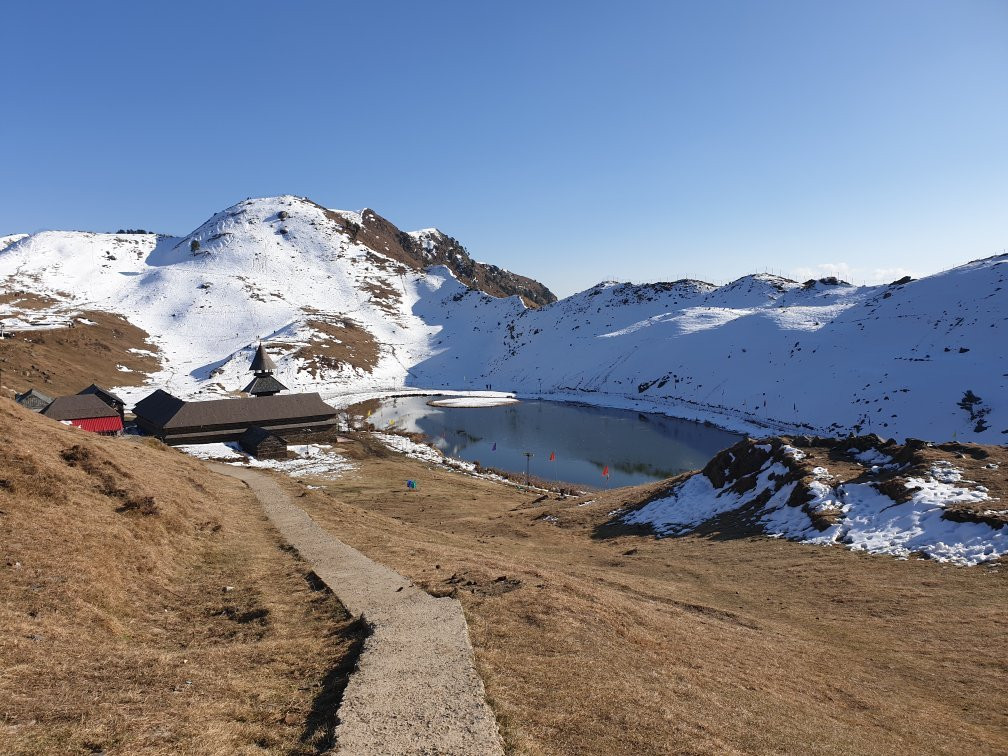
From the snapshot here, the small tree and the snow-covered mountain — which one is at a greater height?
the snow-covered mountain

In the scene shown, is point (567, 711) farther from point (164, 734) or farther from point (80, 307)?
point (80, 307)

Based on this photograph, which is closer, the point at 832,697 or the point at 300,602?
the point at 832,697

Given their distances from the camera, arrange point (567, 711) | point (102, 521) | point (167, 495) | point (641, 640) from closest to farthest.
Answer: point (567, 711) → point (641, 640) → point (102, 521) → point (167, 495)

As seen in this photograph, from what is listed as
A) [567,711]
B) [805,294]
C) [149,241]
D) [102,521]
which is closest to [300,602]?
[102,521]

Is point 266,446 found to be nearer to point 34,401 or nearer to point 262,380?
point 262,380

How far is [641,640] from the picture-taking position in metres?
12.1

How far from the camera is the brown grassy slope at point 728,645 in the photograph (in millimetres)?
8859

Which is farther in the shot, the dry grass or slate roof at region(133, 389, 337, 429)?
the dry grass

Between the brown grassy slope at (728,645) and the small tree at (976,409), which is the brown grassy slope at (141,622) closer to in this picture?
the brown grassy slope at (728,645)

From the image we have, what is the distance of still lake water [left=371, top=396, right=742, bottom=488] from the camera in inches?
2318

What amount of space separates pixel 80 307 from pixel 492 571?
14632cm

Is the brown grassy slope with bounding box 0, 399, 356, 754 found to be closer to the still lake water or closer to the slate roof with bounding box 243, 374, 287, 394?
the still lake water

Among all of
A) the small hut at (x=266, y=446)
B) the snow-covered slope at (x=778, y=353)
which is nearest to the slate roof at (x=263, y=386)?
the small hut at (x=266, y=446)

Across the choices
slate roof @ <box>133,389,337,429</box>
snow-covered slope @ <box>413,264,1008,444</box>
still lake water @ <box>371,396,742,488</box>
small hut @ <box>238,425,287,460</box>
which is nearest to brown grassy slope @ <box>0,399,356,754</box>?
small hut @ <box>238,425,287,460</box>
